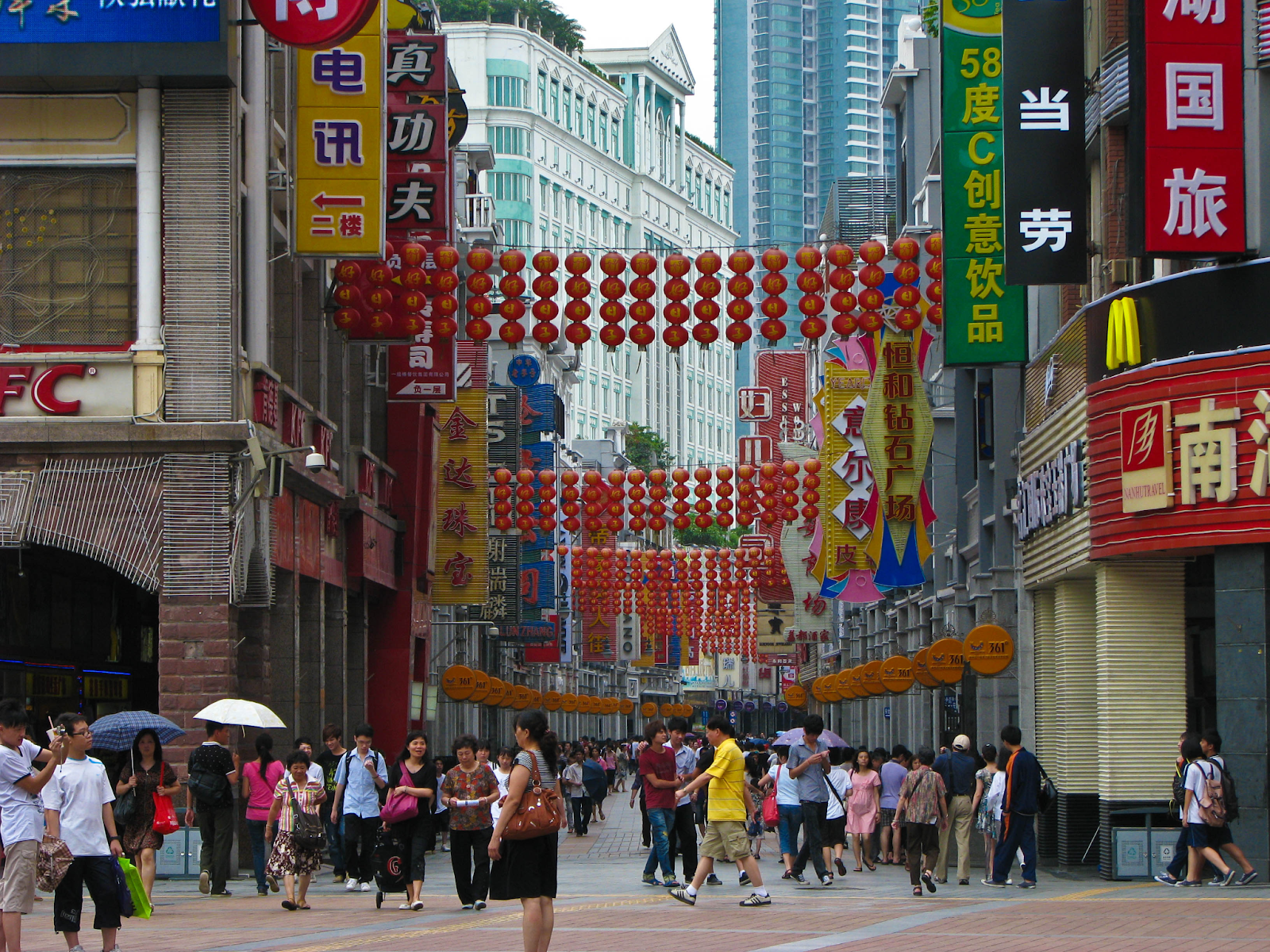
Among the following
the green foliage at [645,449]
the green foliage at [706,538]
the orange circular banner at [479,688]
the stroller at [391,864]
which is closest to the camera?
the stroller at [391,864]

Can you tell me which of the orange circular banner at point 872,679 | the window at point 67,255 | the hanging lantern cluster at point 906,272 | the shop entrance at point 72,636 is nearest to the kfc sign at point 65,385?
the window at point 67,255

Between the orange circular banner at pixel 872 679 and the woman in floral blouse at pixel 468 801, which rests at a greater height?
the orange circular banner at pixel 872 679

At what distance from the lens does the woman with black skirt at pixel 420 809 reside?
709 inches

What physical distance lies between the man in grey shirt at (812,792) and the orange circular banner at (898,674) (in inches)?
358

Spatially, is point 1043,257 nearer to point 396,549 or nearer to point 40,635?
point 40,635

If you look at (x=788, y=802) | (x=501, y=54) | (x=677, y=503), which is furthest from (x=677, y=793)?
(x=501, y=54)

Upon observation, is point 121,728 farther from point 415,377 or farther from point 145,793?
point 415,377

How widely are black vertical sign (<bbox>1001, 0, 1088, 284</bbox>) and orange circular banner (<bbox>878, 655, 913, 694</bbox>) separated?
10360 mm

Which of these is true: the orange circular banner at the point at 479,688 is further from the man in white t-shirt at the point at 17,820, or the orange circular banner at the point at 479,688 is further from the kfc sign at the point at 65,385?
the man in white t-shirt at the point at 17,820

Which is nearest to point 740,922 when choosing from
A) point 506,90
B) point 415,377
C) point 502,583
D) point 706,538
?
point 415,377

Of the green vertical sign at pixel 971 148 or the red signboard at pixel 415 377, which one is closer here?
the green vertical sign at pixel 971 148

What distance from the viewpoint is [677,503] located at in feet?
119

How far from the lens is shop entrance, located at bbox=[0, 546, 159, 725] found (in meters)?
25.5

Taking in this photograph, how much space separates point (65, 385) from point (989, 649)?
37.7 feet
